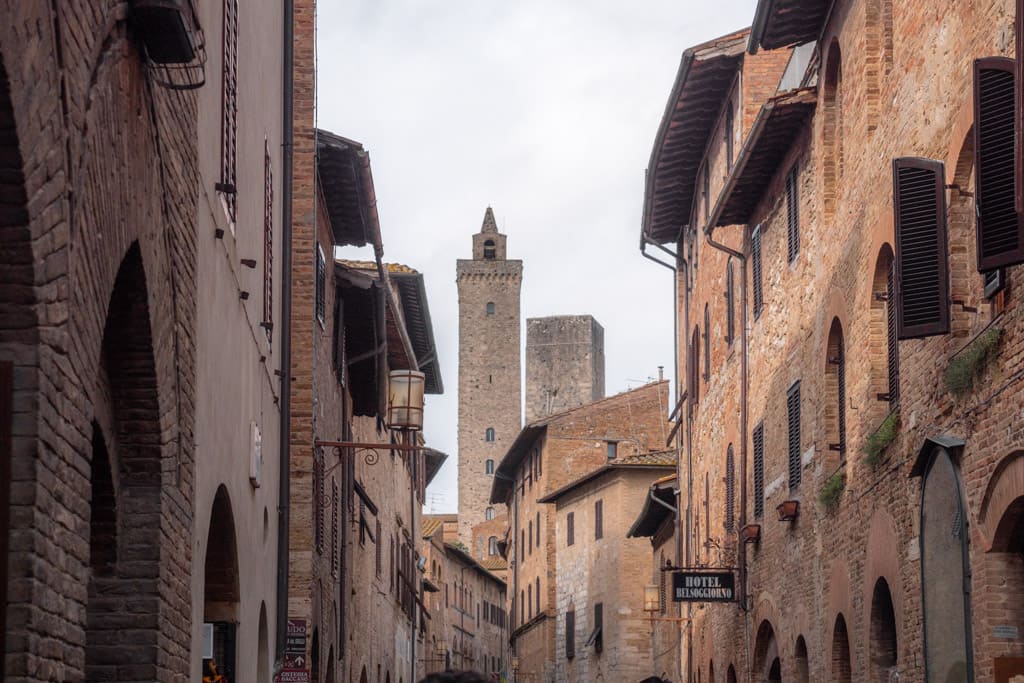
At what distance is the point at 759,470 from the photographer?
20953mm

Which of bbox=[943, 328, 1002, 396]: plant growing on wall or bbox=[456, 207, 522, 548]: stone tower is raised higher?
bbox=[456, 207, 522, 548]: stone tower

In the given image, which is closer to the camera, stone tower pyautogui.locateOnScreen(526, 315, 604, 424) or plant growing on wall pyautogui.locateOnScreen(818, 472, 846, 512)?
plant growing on wall pyautogui.locateOnScreen(818, 472, 846, 512)

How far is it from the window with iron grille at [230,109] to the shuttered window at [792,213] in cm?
891

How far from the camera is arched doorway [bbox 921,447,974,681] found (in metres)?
11.5

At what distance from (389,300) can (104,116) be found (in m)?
19.0

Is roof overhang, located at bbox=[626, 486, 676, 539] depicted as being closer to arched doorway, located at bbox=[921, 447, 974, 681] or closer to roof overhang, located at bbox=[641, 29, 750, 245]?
roof overhang, located at bbox=[641, 29, 750, 245]

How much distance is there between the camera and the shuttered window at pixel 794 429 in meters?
18.3

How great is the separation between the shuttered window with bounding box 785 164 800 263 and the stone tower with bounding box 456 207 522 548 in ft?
225

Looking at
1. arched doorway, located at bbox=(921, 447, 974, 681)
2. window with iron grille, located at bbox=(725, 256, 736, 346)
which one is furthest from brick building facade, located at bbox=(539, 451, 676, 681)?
arched doorway, located at bbox=(921, 447, 974, 681)

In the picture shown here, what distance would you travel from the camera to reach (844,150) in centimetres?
1612

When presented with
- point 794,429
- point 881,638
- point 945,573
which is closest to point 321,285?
point 794,429

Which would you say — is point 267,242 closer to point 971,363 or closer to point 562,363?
point 971,363

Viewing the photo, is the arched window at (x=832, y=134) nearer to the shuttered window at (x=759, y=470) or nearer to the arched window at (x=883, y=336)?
the arched window at (x=883, y=336)

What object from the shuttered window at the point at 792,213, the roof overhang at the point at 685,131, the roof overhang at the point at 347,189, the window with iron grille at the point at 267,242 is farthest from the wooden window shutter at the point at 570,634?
the window with iron grille at the point at 267,242
